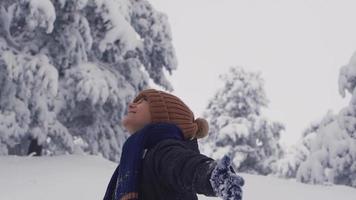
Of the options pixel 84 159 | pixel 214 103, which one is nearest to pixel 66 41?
pixel 84 159

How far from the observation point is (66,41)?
35.8 feet

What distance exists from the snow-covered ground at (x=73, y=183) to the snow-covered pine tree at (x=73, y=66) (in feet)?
3.06

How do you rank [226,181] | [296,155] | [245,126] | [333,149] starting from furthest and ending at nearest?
[296,155], [245,126], [333,149], [226,181]

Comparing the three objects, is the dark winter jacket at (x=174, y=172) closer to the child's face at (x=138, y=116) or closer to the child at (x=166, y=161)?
the child at (x=166, y=161)

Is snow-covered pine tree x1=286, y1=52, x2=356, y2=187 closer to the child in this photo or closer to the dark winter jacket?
the child

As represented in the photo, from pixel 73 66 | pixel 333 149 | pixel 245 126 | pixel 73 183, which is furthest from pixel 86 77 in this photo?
pixel 245 126

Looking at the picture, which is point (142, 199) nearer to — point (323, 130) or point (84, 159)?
point (84, 159)

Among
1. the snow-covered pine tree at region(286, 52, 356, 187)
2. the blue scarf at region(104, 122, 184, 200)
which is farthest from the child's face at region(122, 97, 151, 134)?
the snow-covered pine tree at region(286, 52, 356, 187)

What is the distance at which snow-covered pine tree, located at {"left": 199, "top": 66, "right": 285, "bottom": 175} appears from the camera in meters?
24.8

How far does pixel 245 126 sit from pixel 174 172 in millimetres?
23200

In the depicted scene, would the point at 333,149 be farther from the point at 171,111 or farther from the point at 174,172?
the point at 174,172

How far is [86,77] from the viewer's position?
428 inches

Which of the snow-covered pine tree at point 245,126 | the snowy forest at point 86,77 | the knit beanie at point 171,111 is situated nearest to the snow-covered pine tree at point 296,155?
the snow-covered pine tree at point 245,126

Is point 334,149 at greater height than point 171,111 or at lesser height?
→ lesser
